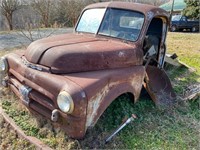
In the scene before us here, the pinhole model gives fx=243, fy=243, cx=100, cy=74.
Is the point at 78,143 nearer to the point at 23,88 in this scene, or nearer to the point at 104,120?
the point at 104,120

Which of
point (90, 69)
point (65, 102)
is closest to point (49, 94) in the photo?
point (65, 102)

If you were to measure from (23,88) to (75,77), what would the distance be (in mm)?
811

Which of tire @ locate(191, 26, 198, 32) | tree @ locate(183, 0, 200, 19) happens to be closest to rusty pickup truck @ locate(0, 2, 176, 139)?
tree @ locate(183, 0, 200, 19)

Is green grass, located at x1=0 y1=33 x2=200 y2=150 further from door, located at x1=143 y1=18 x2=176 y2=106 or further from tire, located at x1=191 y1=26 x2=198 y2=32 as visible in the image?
tire, located at x1=191 y1=26 x2=198 y2=32

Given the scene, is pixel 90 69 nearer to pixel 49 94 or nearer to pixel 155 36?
pixel 49 94

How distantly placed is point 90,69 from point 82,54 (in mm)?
236

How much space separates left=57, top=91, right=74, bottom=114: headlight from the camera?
2740mm

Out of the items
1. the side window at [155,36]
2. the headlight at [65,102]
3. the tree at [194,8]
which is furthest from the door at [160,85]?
the tree at [194,8]

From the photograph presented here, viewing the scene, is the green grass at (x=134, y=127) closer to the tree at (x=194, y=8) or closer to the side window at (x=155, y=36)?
the side window at (x=155, y=36)

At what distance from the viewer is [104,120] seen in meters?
3.63

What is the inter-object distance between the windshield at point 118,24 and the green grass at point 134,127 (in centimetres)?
109

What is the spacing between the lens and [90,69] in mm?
3391

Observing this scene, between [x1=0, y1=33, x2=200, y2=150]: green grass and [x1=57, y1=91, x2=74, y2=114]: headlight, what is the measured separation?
1.74ft

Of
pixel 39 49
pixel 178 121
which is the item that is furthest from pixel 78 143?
pixel 178 121
